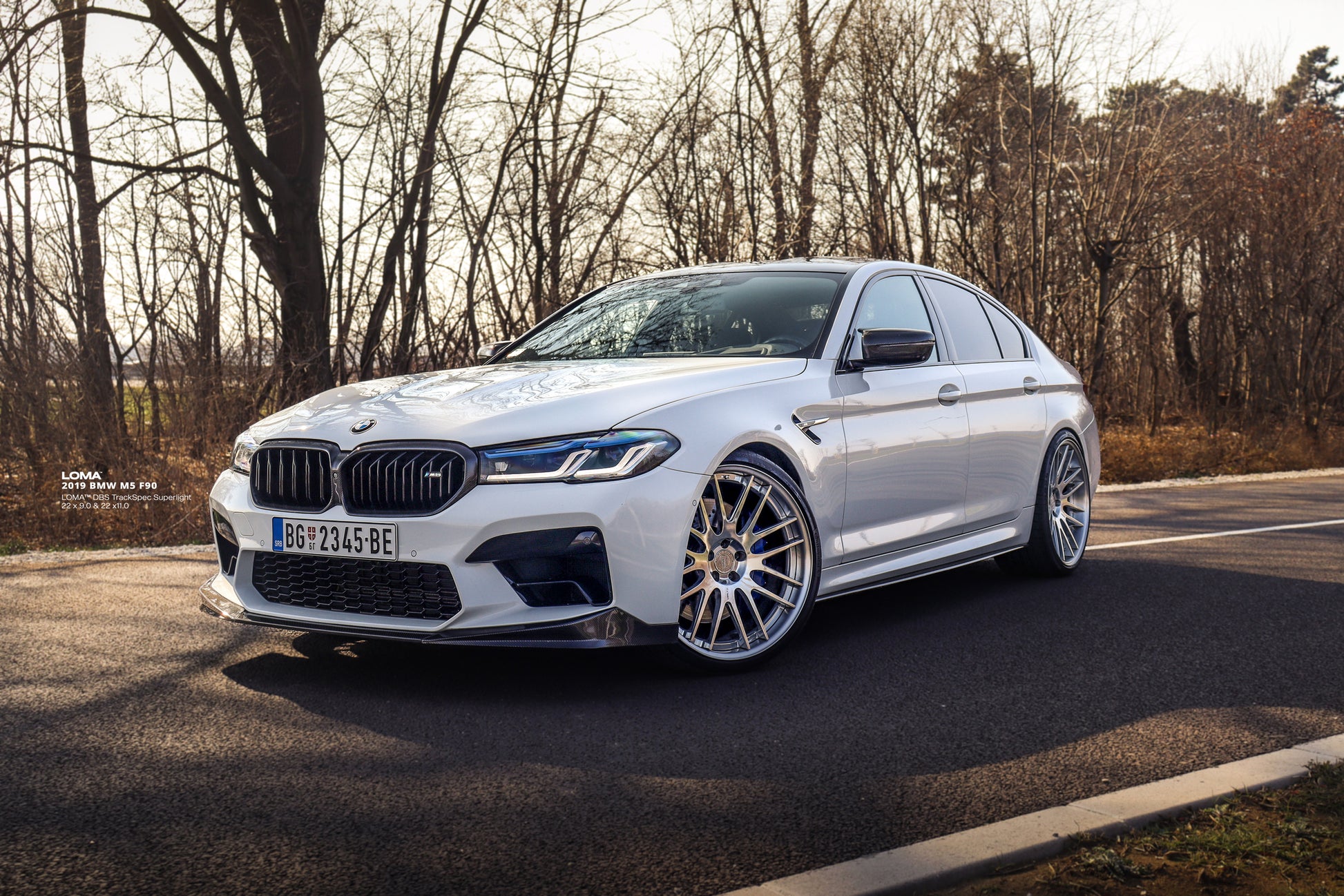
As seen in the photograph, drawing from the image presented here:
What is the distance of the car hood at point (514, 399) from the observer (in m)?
4.43

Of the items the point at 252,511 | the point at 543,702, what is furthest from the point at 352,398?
the point at 543,702

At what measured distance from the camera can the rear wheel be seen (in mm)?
4754

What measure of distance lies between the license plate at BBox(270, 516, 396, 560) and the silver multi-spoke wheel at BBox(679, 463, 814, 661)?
1.10 meters

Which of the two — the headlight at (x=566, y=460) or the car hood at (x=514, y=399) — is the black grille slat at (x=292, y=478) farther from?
the headlight at (x=566, y=460)

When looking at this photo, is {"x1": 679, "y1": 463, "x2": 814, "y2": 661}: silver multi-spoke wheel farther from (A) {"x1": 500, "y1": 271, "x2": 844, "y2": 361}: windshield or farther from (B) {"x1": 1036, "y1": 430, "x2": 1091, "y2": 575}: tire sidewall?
(B) {"x1": 1036, "y1": 430, "x2": 1091, "y2": 575}: tire sidewall

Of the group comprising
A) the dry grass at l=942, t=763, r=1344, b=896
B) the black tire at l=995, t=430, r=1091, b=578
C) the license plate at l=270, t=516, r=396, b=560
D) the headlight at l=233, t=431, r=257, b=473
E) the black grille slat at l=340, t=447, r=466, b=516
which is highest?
the headlight at l=233, t=431, r=257, b=473

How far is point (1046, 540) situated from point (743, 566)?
2.98 m

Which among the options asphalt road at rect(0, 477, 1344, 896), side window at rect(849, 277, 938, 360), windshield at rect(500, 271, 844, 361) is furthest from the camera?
side window at rect(849, 277, 938, 360)

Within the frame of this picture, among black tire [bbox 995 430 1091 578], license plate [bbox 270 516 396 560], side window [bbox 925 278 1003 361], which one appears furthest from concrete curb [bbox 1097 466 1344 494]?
license plate [bbox 270 516 396 560]

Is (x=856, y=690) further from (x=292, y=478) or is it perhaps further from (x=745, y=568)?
(x=292, y=478)

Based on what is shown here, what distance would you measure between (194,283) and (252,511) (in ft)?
27.7

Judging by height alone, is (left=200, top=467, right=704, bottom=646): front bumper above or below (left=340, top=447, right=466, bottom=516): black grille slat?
below

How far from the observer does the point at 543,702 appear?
4496 mm

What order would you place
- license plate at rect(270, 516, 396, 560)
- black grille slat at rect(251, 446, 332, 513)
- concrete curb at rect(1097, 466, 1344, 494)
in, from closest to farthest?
1. license plate at rect(270, 516, 396, 560)
2. black grille slat at rect(251, 446, 332, 513)
3. concrete curb at rect(1097, 466, 1344, 494)
